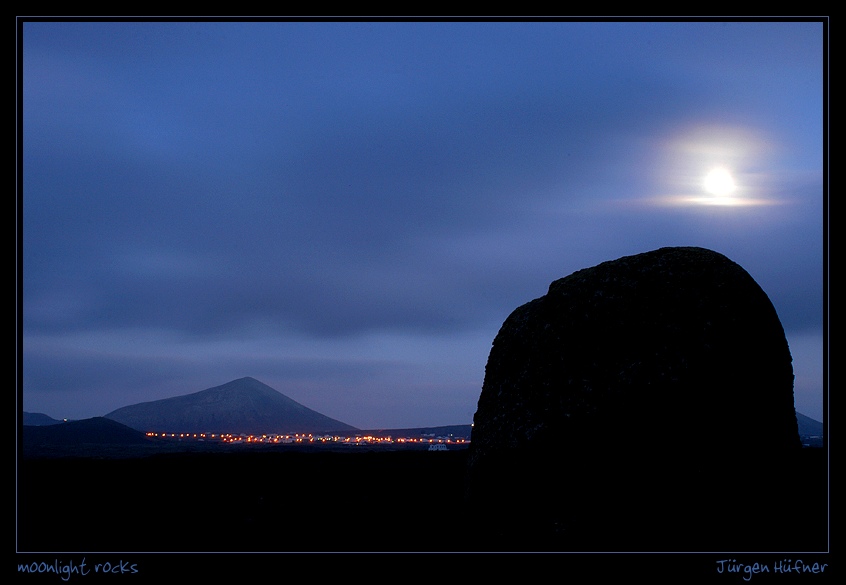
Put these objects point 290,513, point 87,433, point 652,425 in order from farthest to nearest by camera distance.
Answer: point 87,433
point 290,513
point 652,425

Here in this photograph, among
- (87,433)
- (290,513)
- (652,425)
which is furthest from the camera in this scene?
(87,433)

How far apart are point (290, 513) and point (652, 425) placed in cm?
690

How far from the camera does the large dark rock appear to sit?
924 cm

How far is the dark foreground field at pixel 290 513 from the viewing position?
30.8 ft

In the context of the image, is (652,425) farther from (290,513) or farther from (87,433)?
(87,433)

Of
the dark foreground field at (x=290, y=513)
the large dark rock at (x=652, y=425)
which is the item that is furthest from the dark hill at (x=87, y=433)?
the large dark rock at (x=652, y=425)

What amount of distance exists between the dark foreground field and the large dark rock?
0.26 ft

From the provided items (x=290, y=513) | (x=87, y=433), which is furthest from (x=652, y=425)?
(x=87, y=433)

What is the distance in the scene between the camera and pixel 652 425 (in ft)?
31.1

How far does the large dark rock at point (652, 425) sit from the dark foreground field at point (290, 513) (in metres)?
0.08

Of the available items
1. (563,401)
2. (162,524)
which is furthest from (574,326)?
(162,524)

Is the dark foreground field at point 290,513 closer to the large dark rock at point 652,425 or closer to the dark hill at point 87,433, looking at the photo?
the large dark rock at point 652,425

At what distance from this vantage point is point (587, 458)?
9688 millimetres
